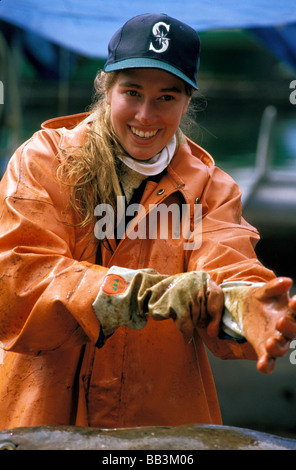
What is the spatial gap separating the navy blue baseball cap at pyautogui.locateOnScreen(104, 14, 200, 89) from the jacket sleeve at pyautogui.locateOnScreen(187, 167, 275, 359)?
406mm

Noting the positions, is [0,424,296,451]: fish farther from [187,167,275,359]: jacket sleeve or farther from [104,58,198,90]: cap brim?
[104,58,198,90]: cap brim

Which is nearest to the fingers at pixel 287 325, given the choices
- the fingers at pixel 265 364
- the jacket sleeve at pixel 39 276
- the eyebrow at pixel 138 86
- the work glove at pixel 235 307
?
the fingers at pixel 265 364

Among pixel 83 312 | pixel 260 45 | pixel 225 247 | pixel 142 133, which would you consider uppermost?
pixel 142 133

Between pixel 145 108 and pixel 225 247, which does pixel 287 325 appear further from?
pixel 145 108

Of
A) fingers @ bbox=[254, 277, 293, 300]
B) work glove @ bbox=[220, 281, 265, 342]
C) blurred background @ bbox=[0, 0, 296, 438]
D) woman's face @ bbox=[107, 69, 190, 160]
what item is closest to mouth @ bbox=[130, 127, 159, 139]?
woman's face @ bbox=[107, 69, 190, 160]

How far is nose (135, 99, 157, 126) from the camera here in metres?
2.10

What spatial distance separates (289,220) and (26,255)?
4.26 meters

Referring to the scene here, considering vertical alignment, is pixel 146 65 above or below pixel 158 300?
above

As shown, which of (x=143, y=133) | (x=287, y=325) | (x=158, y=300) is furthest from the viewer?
(x=143, y=133)

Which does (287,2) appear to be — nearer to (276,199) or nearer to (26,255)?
(276,199)

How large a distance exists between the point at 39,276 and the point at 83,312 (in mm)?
Answer: 193

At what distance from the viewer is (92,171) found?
2.11 m

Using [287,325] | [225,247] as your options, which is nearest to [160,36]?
[225,247]

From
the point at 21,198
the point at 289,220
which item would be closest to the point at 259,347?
the point at 21,198
